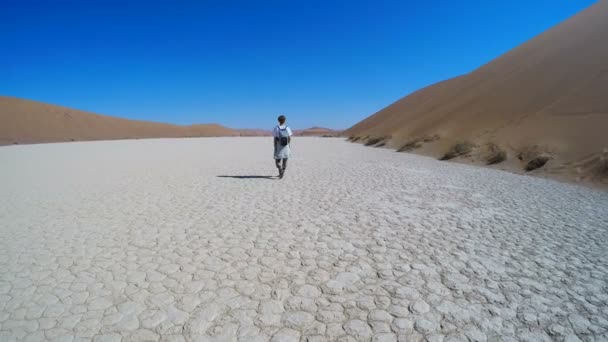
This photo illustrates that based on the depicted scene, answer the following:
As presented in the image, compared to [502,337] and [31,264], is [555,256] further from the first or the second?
[31,264]

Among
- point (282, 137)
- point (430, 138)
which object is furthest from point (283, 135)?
point (430, 138)

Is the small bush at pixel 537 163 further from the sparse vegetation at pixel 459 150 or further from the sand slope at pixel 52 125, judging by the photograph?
the sand slope at pixel 52 125

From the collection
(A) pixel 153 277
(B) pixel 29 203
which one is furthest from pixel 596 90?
(B) pixel 29 203

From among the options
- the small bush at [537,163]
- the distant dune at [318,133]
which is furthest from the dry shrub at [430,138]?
the distant dune at [318,133]

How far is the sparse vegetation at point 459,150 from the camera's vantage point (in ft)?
48.8

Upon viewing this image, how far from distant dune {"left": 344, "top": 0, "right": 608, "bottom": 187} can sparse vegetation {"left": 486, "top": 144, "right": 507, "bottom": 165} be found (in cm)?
4

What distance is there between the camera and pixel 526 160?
11.6 meters

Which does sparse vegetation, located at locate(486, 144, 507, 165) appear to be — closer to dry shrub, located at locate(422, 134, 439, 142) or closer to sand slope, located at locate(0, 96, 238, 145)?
dry shrub, located at locate(422, 134, 439, 142)

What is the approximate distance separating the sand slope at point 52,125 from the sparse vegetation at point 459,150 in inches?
2039

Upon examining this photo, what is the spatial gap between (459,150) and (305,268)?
559 inches

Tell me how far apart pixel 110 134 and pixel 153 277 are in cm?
6951

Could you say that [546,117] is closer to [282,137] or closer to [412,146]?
[412,146]

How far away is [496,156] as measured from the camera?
12.7 meters

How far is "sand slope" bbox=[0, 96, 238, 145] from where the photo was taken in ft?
155
